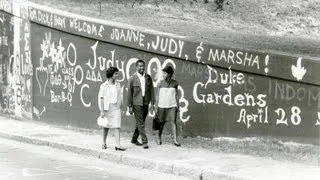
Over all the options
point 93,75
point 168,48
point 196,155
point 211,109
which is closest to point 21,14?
point 93,75

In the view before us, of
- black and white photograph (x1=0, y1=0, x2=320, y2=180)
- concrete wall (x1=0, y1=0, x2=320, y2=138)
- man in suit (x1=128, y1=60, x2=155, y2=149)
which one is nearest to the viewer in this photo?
black and white photograph (x1=0, y1=0, x2=320, y2=180)

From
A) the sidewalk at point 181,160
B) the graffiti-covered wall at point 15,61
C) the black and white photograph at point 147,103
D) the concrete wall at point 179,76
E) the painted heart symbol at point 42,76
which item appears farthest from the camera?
the graffiti-covered wall at point 15,61

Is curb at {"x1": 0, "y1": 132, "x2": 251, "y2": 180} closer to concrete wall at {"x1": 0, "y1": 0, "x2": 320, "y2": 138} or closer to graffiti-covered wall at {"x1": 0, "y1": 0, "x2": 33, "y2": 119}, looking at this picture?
concrete wall at {"x1": 0, "y1": 0, "x2": 320, "y2": 138}

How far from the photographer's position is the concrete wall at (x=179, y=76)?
11914mm

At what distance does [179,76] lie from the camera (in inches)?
539

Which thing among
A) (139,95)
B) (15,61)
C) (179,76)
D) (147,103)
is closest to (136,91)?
(139,95)

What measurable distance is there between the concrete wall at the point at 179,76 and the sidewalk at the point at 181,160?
1.02 metres

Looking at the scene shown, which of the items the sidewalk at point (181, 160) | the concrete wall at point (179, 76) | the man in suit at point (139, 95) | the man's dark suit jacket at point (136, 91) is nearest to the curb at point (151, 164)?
the sidewalk at point (181, 160)

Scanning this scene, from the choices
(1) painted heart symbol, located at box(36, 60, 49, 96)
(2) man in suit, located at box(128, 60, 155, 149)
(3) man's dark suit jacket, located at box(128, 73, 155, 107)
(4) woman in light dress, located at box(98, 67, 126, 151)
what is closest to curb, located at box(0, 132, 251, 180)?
(4) woman in light dress, located at box(98, 67, 126, 151)

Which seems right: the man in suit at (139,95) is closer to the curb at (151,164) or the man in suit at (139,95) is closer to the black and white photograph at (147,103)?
the black and white photograph at (147,103)

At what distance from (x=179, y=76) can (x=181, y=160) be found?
2.93m

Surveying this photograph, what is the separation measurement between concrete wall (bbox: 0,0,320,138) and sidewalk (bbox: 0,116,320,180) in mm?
1022

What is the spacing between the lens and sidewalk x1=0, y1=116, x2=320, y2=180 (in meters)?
9.98

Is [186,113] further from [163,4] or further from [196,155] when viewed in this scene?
[163,4]
